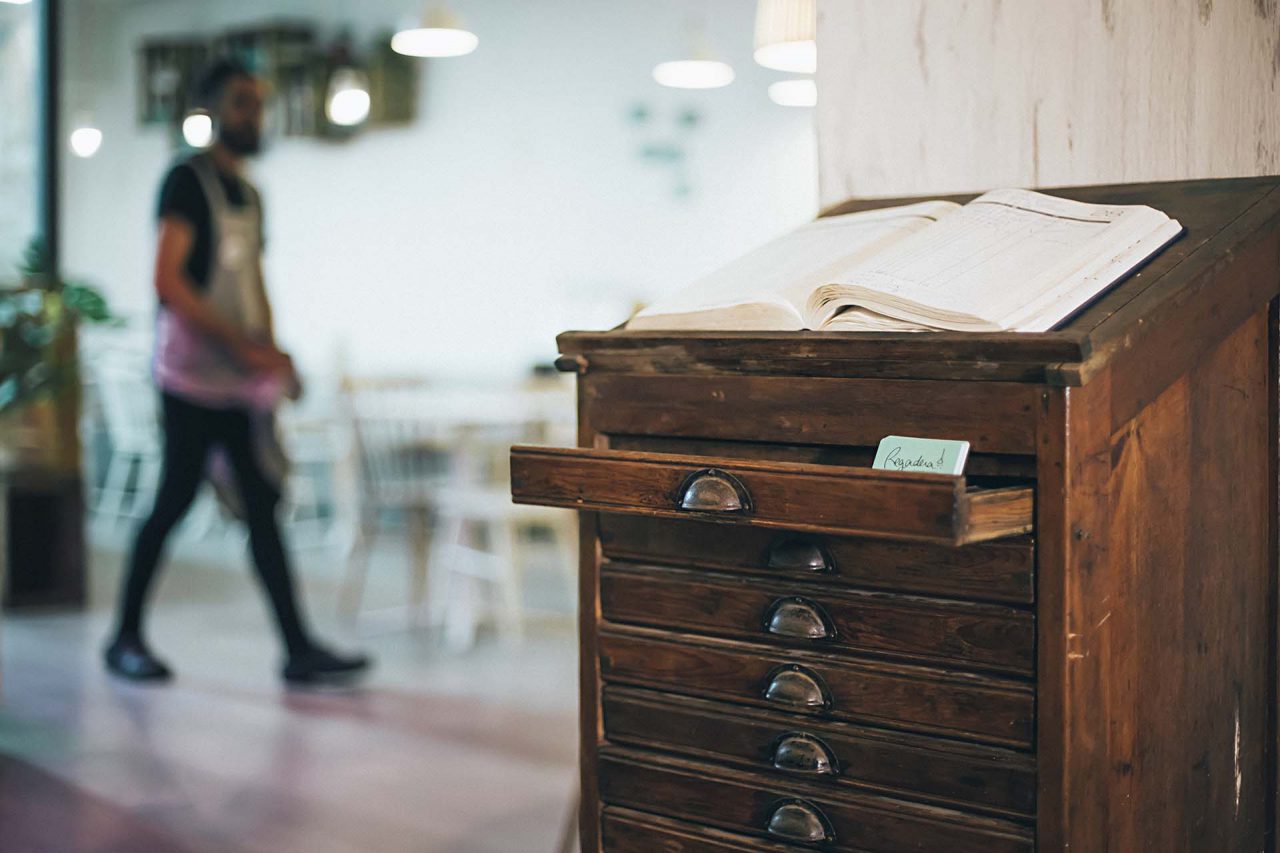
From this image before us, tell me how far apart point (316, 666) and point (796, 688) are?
253 centimetres

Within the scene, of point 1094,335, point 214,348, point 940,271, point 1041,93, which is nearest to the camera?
point 1094,335

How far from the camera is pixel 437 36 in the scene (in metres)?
4.84

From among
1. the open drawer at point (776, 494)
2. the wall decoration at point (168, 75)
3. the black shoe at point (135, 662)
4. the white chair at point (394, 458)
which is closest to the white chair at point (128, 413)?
the wall decoration at point (168, 75)

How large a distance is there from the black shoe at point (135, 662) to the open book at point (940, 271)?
253 cm

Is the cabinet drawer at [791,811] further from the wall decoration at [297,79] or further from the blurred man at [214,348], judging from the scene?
the wall decoration at [297,79]

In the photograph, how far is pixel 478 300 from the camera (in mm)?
6344

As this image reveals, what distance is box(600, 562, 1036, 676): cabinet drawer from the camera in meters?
1.00

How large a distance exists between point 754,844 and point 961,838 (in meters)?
0.20

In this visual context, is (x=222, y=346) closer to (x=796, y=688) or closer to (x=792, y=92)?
(x=796, y=688)

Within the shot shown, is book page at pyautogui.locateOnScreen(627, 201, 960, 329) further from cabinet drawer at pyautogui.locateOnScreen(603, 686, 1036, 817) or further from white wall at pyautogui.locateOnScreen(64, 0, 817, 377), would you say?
white wall at pyautogui.locateOnScreen(64, 0, 817, 377)

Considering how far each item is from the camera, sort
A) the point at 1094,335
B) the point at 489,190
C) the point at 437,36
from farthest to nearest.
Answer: the point at 489,190
the point at 437,36
the point at 1094,335

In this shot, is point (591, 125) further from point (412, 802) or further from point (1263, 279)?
point (1263, 279)

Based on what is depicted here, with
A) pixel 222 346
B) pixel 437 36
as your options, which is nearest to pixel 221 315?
pixel 222 346

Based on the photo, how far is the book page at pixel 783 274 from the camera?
1.15m
